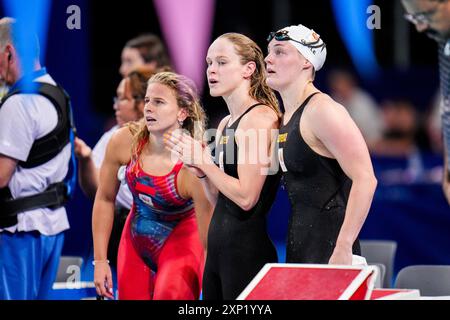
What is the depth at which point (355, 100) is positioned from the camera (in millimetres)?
8555

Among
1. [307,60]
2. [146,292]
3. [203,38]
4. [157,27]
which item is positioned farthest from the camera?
[157,27]

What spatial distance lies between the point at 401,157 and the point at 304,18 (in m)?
2.61

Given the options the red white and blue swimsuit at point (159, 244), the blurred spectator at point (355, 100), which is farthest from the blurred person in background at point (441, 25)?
the blurred spectator at point (355, 100)

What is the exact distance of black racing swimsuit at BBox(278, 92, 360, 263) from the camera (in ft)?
12.3

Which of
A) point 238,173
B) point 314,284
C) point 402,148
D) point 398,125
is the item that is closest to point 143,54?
point 238,173

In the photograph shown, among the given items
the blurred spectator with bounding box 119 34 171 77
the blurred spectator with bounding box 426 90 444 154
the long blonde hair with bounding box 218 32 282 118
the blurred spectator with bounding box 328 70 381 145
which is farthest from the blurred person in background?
the blurred spectator with bounding box 426 90 444 154

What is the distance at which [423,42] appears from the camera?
31.8ft

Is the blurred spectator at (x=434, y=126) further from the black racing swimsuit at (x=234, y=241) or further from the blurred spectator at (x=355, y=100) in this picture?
the black racing swimsuit at (x=234, y=241)

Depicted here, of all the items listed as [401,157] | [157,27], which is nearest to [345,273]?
[401,157]

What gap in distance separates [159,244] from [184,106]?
739 mm

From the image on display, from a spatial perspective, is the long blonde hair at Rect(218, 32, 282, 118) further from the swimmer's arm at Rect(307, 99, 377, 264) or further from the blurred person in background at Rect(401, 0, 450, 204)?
the blurred person in background at Rect(401, 0, 450, 204)

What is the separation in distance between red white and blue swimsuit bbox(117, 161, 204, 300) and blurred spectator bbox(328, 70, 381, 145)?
13.9ft

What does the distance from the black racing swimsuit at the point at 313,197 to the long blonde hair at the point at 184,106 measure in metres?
0.82
